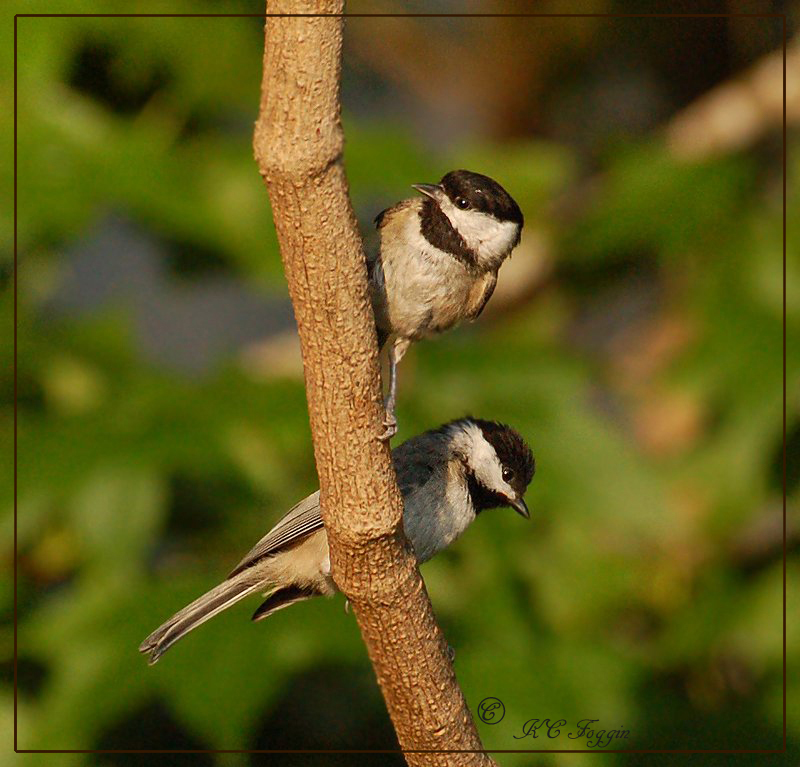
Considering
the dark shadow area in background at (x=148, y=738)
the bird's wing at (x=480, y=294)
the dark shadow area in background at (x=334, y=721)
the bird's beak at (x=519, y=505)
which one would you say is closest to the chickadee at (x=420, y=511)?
the bird's beak at (x=519, y=505)

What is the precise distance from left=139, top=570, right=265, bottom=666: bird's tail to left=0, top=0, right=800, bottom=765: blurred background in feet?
1.09

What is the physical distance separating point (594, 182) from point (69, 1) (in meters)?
1.25

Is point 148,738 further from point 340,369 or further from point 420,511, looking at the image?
point 340,369

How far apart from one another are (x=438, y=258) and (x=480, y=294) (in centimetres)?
8

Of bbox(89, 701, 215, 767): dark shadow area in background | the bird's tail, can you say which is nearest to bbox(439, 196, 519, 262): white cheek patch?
the bird's tail

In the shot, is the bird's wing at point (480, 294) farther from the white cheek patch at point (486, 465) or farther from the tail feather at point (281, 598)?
the tail feather at point (281, 598)

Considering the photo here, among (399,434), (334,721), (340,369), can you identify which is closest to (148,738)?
(334,721)

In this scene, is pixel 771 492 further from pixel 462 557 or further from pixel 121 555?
pixel 121 555

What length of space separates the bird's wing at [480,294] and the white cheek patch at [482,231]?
2.0 inches

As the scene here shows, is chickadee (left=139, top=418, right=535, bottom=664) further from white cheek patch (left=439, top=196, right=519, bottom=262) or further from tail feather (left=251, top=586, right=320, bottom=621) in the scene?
white cheek patch (left=439, top=196, right=519, bottom=262)

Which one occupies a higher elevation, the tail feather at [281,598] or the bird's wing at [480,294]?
the bird's wing at [480,294]

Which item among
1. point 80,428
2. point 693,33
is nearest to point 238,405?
point 80,428

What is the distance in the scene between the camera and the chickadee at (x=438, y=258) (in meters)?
1.08

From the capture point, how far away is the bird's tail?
1197 mm
